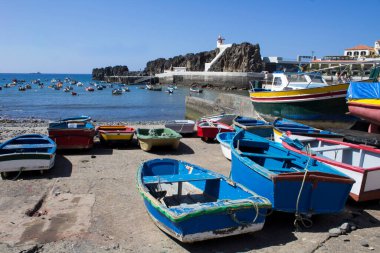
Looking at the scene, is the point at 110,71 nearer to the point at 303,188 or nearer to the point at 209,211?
the point at 303,188

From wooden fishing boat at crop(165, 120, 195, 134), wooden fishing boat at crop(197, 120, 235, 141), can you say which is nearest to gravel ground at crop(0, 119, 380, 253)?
wooden fishing boat at crop(197, 120, 235, 141)

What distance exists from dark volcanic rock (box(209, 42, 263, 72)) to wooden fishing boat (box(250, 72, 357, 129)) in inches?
2640

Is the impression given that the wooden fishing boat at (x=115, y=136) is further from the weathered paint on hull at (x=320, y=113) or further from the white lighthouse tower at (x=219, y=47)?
the white lighthouse tower at (x=219, y=47)

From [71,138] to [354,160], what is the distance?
7.99 m

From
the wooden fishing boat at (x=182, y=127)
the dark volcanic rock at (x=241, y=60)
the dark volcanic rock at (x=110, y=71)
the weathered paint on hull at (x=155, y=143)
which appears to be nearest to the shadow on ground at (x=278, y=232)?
the weathered paint on hull at (x=155, y=143)

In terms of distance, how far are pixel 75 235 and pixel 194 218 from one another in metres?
2.00

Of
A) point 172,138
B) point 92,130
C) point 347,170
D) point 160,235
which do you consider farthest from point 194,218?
point 92,130

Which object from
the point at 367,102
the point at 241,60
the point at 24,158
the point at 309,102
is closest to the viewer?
the point at 24,158

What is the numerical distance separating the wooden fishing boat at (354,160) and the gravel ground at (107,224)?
0.50 meters

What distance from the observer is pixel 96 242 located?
203 inches

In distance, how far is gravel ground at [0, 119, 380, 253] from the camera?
16.7 ft

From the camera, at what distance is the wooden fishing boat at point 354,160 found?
6160mm

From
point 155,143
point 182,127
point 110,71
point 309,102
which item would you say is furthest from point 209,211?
point 110,71

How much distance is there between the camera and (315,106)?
701 inches
